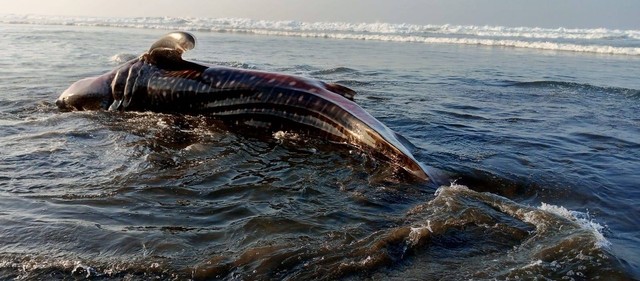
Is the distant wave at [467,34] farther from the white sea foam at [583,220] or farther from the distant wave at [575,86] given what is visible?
the white sea foam at [583,220]

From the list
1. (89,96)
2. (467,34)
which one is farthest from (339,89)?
(467,34)

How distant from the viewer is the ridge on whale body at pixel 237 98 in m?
4.59

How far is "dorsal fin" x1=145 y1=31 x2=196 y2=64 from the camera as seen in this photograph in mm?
5625

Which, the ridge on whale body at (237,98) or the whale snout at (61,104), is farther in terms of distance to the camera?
the whale snout at (61,104)

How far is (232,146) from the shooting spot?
5.02m

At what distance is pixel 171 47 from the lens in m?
5.84

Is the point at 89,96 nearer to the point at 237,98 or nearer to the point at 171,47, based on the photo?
the point at 171,47

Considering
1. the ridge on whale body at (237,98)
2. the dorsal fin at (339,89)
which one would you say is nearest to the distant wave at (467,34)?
the dorsal fin at (339,89)

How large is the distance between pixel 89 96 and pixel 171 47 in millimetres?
1515

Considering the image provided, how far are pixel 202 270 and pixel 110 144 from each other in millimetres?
2900

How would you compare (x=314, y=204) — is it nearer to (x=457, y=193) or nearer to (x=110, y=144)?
(x=457, y=193)

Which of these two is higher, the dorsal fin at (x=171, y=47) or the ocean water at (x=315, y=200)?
the dorsal fin at (x=171, y=47)

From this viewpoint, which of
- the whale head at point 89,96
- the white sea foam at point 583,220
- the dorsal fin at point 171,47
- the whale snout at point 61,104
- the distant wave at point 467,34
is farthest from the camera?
the distant wave at point 467,34

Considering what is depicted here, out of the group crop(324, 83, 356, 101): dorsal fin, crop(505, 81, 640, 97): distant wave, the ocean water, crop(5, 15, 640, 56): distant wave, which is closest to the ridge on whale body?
crop(324, 83, 356, 101): dorsal fin
